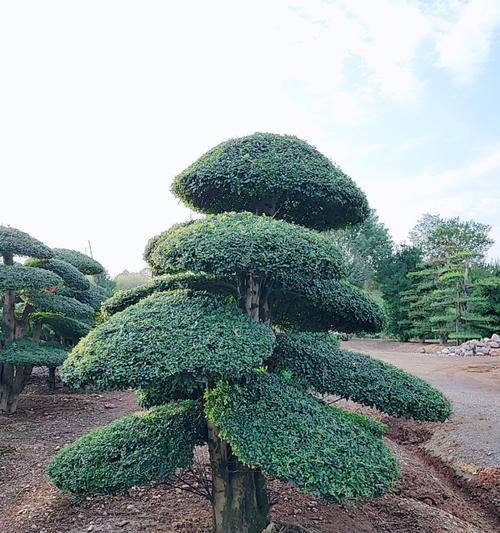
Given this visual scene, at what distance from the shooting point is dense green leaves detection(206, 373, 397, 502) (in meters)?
2.34

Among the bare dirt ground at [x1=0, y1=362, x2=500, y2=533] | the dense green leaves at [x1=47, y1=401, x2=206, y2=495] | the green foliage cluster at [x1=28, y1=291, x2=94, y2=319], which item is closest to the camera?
the dense green leaves at [x1=47, y1=401, x2=206, y2=495]

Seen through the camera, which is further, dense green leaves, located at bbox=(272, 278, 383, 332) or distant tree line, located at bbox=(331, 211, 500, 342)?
distant tree line, located at bbox=(331, 211, 500, 342)

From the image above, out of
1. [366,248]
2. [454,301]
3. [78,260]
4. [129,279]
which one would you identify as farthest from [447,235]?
[78,260]

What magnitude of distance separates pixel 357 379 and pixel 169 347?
1.31 meters

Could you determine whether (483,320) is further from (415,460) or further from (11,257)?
(11,257)

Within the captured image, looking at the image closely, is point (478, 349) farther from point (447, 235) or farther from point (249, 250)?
point (249, 250)

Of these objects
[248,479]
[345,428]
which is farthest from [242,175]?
[248,479]

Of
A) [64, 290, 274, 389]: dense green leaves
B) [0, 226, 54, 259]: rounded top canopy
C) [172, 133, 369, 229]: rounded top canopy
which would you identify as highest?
[0, 226, 54, 259]: rounded top canopy

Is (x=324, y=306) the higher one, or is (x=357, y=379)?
(x=324, y=306)

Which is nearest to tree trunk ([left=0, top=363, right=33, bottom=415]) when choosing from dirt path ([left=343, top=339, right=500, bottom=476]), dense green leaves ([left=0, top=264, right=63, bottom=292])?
dense green leaves ([left=0, top=264, right=63, bottom=292])

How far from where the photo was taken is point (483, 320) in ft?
62.1

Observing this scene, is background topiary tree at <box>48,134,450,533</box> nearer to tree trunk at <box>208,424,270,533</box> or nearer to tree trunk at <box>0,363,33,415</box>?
tree trunk at <box>208,424,270,533</box>

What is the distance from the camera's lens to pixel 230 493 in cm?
317

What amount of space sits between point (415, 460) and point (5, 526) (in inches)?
190
